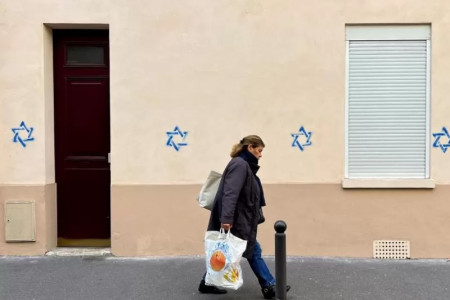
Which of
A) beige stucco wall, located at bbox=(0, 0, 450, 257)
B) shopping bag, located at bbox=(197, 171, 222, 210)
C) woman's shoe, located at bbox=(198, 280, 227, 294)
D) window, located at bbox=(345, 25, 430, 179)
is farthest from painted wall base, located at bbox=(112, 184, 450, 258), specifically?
shopping bag, located at bbox=(197, 171, 222, 210)

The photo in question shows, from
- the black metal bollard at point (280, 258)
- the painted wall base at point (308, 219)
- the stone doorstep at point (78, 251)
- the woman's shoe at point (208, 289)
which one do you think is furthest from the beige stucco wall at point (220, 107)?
the black metal bollard at point (280, 258)

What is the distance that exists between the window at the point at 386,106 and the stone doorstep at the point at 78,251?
3.44m

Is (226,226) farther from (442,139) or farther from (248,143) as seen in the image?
(442,139)

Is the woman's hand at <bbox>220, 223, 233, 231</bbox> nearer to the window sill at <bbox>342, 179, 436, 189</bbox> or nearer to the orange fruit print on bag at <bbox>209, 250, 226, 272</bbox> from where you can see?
the orange fruit print on bag at <bbox>209, 250, 226, 272</bbox>

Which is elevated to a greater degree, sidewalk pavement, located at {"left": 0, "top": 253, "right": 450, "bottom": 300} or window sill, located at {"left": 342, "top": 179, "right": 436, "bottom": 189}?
window sill, located at {"left": 342, "top": 179, "right": 436, "bottom": 189}

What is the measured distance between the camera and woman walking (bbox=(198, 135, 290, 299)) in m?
4.62

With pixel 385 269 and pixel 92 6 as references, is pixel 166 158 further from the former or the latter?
pixel 385 269

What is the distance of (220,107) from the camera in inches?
252

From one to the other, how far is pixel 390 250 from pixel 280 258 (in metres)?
2.51

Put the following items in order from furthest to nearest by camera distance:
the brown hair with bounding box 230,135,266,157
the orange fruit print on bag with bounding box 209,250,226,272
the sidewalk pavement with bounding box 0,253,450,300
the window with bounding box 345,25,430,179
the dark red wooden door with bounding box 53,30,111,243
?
the dark red wooden door with bounding box 53,30,111,243 → the window with bounding box 345,25,430,179 → the sidewalk pavement with bounding box 0,253,450,300 → the brown hair with bounding box 230,135,266,157 → the orange fruit print on bag with bounding box 209,250,226,272

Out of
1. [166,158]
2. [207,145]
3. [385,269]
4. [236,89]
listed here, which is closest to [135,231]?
[166,158]

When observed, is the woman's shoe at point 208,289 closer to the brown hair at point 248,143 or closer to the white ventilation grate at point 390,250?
the brown hair at point 248,143

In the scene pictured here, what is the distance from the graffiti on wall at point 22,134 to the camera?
6.38m

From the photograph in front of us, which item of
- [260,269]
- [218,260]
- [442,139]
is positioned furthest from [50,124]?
[442,139]
